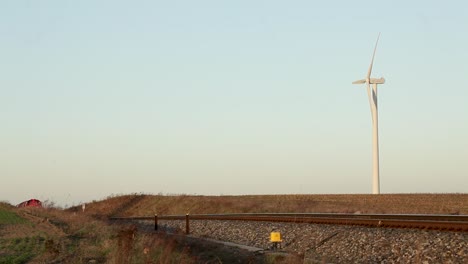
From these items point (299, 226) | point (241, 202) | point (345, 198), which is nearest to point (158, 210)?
point (241, 202)

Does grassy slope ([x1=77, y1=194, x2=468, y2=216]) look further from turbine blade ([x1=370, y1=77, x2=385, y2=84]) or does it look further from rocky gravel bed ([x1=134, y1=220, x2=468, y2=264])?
rocky gravel bed ([x1=134, y1=220, x2=468, y2=264])

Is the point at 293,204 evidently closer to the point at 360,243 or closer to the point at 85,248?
the point at 360,243

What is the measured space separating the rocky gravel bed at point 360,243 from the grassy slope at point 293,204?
12.9m

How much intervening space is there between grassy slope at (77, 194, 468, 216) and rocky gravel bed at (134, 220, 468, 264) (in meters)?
12.9

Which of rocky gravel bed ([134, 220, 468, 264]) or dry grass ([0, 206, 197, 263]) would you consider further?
rocky gravel bed ([134, 220, 468, 264])

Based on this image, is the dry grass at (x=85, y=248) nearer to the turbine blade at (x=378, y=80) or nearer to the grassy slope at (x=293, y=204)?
the grassy slope at (x=293, y=204)

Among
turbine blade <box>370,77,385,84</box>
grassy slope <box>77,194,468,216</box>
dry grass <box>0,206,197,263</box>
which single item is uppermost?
turbine blade <box>370,77,385,84</box>

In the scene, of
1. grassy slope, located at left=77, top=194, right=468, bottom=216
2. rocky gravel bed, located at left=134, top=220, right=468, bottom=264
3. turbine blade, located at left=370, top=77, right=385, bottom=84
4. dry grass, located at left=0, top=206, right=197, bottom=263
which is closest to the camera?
dry grass, located at left=0, top=206, right=197, bottom=263

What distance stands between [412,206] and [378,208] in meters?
2.64

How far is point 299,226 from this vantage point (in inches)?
1090

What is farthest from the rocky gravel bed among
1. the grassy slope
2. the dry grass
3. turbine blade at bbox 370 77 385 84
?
turbine blade at bbox 370 77 385 84

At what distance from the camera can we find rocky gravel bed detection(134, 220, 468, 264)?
17.7 m

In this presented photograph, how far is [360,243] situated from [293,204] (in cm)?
2940

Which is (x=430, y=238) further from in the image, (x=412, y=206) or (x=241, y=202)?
(x=241, y=202)
